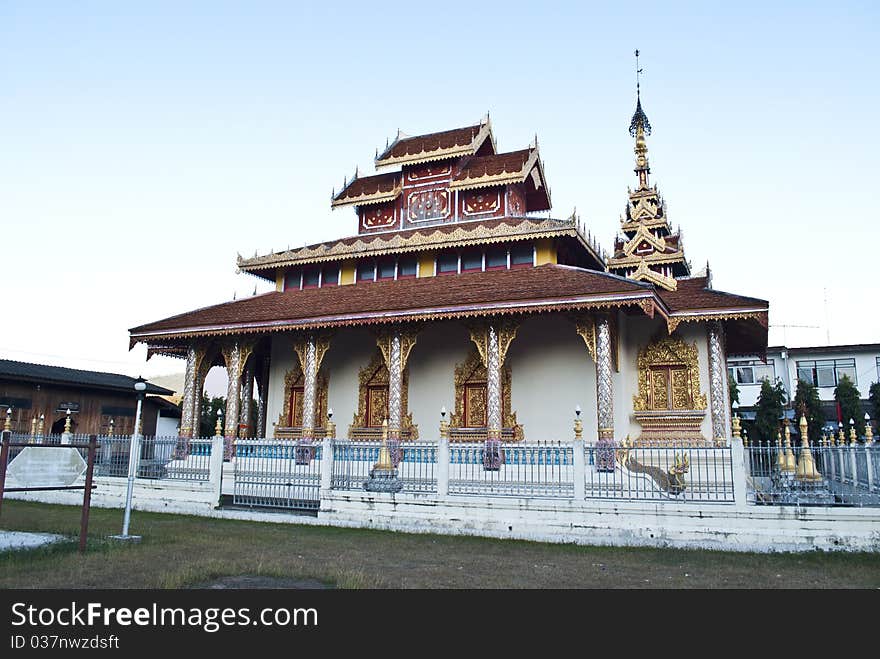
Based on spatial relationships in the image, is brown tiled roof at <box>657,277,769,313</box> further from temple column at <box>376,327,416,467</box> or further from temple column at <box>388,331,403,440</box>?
temple column at <box>388,331,403,440</box>

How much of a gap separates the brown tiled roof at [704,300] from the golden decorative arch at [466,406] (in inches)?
172

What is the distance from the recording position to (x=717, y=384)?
16016 millimetres

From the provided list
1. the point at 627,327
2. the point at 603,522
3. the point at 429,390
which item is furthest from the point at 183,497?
the point at 627,327

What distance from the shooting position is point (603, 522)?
34.7 ft

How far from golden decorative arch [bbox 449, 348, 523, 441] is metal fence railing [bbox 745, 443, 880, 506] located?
6.34 metres

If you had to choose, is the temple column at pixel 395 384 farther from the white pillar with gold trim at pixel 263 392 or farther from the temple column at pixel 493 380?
the white pillar with gold trim at pixel 263 392

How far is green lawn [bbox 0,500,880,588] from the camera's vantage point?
7.12 metres

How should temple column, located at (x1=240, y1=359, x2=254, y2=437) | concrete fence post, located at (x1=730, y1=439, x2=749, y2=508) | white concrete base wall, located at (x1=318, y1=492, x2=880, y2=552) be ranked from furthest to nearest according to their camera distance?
1. temple column, located at (x1=240, y1=359, x2=254, y2=437)
2. concrete fence post, located at (x1=730, y1=439, x2=749, y2=508)
3. white concrete base wall, located at (x1=318, y1=492, x2=880, y2=552)

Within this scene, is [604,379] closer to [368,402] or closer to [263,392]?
[368,402]

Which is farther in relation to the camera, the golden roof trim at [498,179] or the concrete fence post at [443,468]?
the golden roof trim at [498,179]

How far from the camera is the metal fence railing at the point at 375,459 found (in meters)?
12.1

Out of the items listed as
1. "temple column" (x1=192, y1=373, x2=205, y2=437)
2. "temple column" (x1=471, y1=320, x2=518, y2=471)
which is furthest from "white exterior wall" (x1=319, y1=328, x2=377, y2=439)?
"temple column" (x1=471, y1=320, x2=518, y2=471)

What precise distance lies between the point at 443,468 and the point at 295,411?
9.10 metres

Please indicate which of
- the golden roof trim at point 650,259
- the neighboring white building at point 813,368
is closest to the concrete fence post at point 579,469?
the golden roof trim at point 650,259
